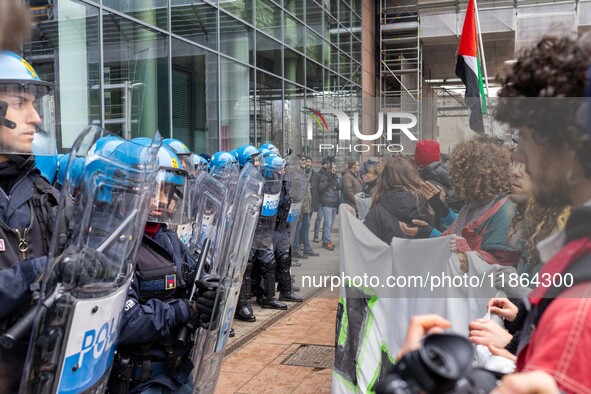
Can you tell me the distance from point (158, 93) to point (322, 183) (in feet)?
20.9

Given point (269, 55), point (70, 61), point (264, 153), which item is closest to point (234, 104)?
point (269, 55)

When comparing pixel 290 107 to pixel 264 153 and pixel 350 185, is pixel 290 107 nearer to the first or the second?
pixel 264 153

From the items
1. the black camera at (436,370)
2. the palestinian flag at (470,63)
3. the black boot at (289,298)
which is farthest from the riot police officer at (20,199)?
the black boot at (289,298)

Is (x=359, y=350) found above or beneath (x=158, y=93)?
beneath

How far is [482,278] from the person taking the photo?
3047 millimetres

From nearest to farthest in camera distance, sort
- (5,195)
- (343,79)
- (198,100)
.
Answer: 1. (5,195)
2. (198,100)
3. (343,79)

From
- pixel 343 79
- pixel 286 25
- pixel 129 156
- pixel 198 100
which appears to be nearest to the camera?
pixel 129 156

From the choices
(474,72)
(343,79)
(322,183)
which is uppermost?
(343,79)

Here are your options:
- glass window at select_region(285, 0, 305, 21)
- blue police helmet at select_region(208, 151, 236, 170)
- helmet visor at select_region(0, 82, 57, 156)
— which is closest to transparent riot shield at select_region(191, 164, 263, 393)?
helmet visor at select_region(0, 82, 57, 156)

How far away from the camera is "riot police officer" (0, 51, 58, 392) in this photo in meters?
2.19

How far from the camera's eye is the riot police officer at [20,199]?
2191mm

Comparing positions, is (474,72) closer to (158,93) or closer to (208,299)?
(208,299)

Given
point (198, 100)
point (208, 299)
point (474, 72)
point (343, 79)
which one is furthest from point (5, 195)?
point (343, 79)

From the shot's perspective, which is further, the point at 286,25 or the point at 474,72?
the point at 286,25
